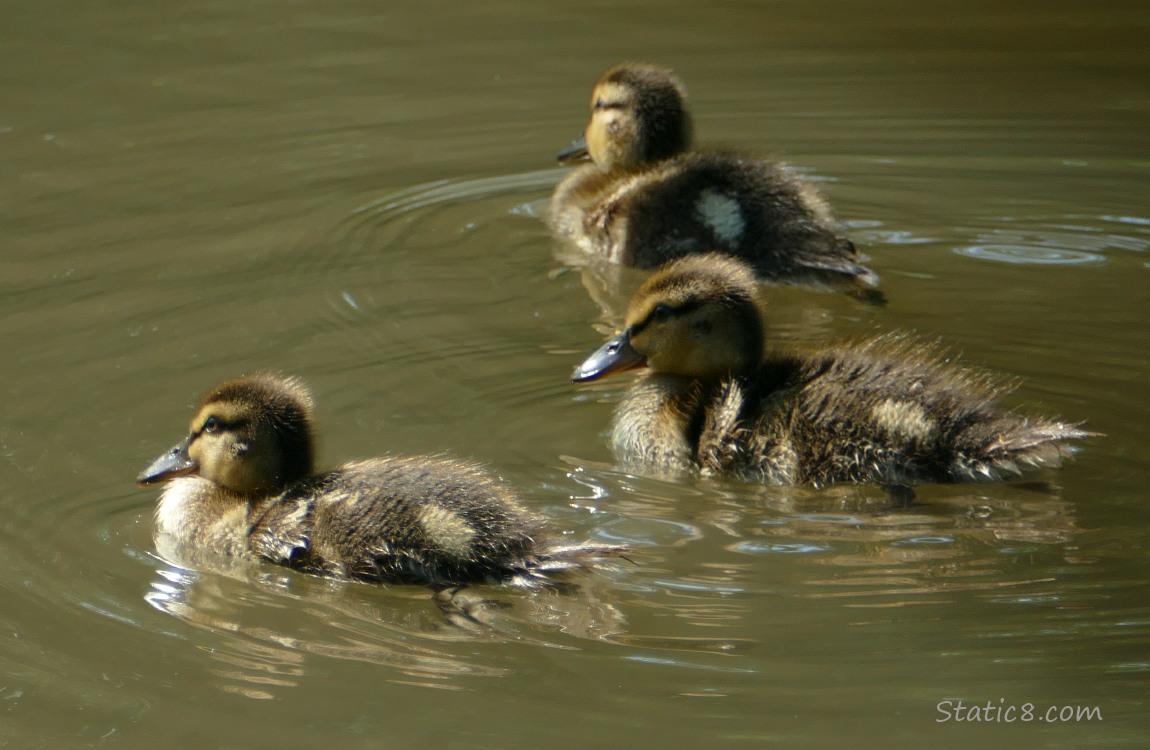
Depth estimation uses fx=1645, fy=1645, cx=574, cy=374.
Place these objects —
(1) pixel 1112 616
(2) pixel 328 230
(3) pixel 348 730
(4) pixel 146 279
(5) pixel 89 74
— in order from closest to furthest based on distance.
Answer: (3) pixel 348 730 → (1) pixel 1112 616 → (4) pixel 146 279 → (2) pixel 328 230 → (5) pixel 89 74

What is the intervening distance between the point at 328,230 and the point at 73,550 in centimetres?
264

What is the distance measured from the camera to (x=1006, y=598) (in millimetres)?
3453

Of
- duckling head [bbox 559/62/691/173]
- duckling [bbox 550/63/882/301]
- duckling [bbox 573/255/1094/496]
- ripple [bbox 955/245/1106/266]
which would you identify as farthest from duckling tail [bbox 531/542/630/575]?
duckling head [bbox 559/62/691/173]

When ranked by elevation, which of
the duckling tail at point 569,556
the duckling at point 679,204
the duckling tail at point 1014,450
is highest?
the duckling at point 679,204

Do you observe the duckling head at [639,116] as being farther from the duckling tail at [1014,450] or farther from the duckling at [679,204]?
the duckling tail at [1014,450]

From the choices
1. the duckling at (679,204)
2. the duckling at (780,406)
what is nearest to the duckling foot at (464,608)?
the duckling at (780,406)

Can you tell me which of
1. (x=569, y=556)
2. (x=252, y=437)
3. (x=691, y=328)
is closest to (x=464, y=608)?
(x=569, y=556)

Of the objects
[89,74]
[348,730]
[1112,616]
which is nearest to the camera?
[348,730]

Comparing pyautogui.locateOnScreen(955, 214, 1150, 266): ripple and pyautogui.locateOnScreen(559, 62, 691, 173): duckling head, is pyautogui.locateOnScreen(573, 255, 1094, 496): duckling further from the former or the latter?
pyautogui.locateOnScreen(559, 62, 691, 173): duckling head

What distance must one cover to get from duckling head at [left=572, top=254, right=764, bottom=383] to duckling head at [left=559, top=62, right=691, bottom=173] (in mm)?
1854

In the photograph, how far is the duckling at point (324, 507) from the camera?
3602 millimetres

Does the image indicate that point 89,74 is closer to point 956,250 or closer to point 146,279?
point 146,279

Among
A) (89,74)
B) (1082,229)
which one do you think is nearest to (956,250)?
(1082,229)

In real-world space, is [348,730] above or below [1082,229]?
below
